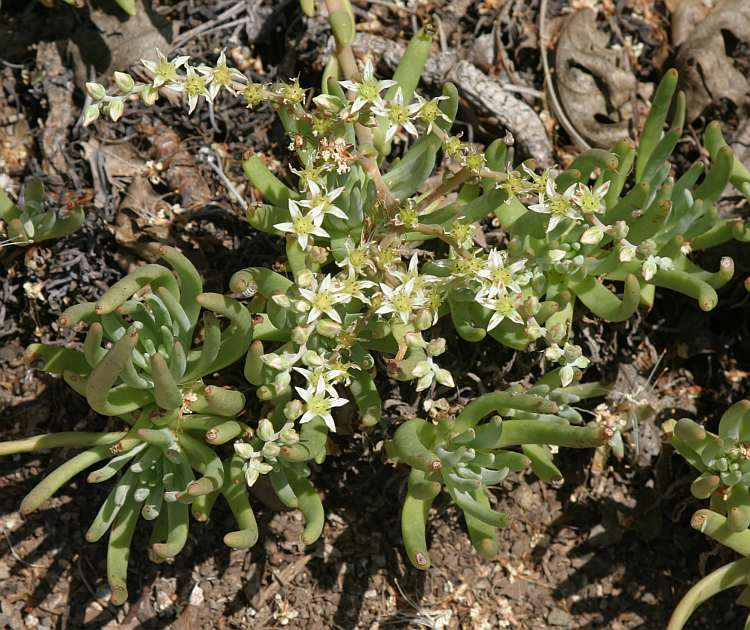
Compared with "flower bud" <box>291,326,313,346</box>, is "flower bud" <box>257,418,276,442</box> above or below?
below


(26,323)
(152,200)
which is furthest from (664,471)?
(26,323)

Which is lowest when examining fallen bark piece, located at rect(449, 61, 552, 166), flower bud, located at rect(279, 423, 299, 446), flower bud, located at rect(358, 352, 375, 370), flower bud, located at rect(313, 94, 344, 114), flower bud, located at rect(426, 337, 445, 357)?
flower bud, located at rect(279, 423, 299, 446)

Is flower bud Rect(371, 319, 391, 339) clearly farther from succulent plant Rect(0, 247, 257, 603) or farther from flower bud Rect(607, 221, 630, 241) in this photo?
flower bud Rect(607, 221, 630, 241)

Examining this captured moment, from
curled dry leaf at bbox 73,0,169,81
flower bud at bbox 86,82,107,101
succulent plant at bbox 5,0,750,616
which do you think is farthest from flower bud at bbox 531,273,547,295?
curled dry leaf at bbox 73,0,169,81

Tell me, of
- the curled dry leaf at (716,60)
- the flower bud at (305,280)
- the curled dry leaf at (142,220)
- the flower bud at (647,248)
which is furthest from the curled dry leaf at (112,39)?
the curled dry leaf at (716,60)

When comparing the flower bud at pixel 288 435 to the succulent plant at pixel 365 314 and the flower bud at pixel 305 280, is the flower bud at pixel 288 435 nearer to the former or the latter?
the succulent plant at pixel 365 314

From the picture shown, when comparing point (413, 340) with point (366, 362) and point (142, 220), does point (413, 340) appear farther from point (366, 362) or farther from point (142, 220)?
point (142, 220)

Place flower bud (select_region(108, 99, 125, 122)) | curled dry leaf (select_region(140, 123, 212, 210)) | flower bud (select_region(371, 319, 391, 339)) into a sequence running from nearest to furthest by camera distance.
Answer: flower bud (select_region(108, 99, 125, 122)), flower bud (select_region(371, 319, 391, 339)), curled dry leaf (select_region(140, 123, 212, 210))

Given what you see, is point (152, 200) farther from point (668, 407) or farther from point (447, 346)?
point (668, 407)
